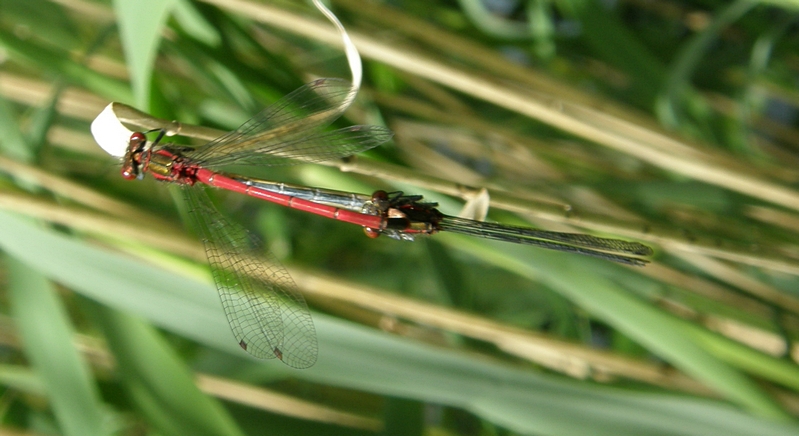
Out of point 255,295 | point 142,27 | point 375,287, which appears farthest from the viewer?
point 375,287

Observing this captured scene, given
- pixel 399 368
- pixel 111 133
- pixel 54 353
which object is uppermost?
pixel 111 133

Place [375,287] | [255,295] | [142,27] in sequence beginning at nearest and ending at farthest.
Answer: [142,27] < [255,295] < [375,287]

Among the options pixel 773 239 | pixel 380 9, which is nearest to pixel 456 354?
pixel 380 9

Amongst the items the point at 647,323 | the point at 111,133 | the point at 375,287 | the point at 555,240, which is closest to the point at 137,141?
the point at 111,133

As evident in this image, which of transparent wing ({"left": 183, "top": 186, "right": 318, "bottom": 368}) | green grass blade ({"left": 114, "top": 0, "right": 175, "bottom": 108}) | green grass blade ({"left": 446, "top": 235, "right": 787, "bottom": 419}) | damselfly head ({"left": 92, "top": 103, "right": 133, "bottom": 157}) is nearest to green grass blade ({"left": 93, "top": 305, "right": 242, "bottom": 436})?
transparent wing ({"left": 183, "top": 186, "right": 318, "bottom": 368})

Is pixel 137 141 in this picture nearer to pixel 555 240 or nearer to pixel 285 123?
pixel 285 123

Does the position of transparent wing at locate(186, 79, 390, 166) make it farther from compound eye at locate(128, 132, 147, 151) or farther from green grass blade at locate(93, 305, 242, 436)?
green grass blade at locate(93, 305, 242, 436)
